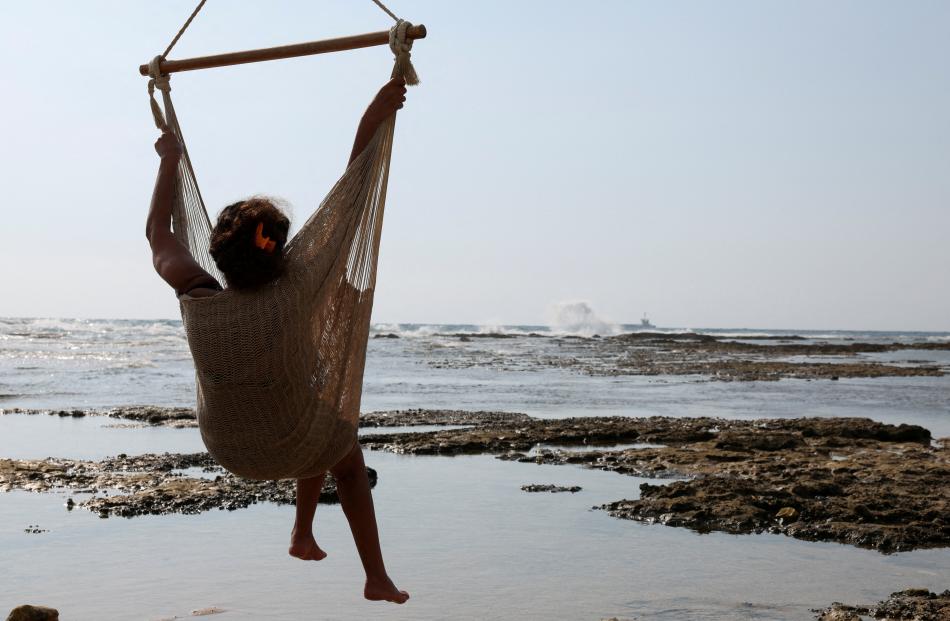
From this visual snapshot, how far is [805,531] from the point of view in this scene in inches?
293

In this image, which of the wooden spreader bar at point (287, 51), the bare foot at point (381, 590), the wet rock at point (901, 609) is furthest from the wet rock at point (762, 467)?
the wooden spreader bar at point (287, 51)

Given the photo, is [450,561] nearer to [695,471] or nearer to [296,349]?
[296,349]

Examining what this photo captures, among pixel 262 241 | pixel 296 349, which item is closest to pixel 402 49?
pixel 262 241

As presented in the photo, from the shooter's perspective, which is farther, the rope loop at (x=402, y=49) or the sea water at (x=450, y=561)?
the sea water at (x=450, y=561)

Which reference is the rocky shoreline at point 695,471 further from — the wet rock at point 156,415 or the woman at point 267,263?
the woman at point 267,263

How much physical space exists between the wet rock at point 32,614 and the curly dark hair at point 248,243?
2.86m

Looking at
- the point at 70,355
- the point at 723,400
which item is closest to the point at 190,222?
the point at 723,400

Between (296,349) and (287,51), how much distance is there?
132 cm

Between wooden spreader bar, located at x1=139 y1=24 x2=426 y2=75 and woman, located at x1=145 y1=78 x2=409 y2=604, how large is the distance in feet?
0.61

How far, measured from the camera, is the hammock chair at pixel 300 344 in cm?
314

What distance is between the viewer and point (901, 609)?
5555mm

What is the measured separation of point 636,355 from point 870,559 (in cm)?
3504

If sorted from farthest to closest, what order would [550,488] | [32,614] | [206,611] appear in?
[550,488]
[206,611]
[32,614]

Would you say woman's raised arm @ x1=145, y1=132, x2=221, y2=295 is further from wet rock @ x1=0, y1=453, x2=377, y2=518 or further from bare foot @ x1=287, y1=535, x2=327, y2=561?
wet rock @ x1=0, y1=453, x2=377, y2=518
